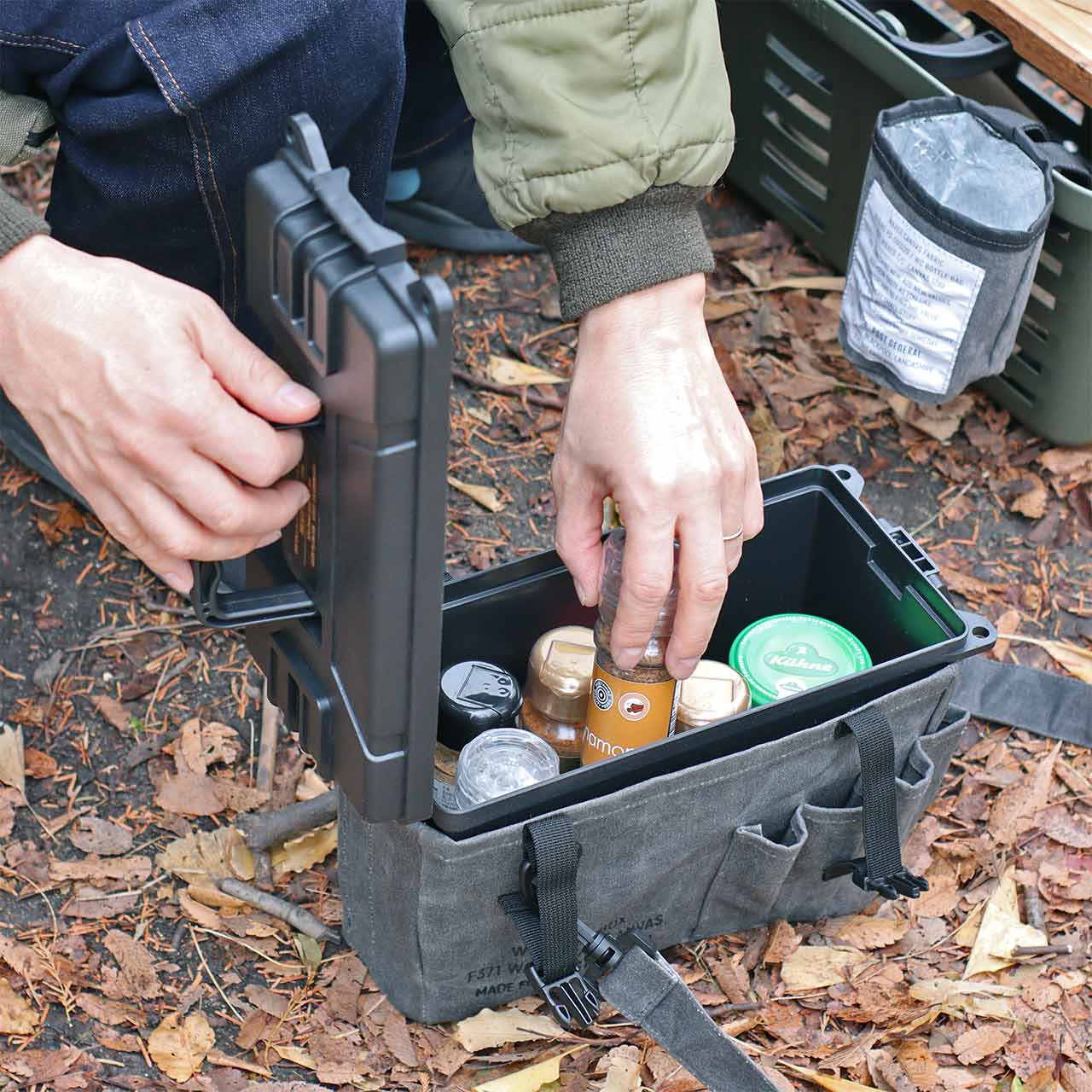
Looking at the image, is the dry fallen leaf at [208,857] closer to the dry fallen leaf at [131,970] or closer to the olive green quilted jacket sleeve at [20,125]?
the dry fallen leaf at [131,970]

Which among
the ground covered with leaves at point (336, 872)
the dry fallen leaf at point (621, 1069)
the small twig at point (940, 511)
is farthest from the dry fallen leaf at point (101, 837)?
the small twig at point (940, 511)

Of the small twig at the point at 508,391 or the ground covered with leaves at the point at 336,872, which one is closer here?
the ground covered with leaves at the point at 336,872

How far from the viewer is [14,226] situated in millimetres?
1150

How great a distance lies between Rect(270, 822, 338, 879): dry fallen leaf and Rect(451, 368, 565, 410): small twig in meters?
0.87

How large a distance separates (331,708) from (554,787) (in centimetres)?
25

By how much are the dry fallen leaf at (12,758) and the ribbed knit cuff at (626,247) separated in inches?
37.5

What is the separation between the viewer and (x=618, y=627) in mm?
1354

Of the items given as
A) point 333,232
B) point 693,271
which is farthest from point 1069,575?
point 333,232

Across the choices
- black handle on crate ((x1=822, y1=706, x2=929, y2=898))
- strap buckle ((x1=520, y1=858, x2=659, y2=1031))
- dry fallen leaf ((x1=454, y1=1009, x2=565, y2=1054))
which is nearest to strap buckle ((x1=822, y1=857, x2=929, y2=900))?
black handle on crate ((x1=822, y1=706, x2=929, y2=898))

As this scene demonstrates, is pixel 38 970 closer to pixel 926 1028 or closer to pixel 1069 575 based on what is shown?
pixel 926 1028

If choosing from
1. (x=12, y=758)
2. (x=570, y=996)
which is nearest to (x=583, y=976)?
(x=570, y=996)

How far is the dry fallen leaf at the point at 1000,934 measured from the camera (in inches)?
66.2

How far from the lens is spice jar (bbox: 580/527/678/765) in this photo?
143 cm

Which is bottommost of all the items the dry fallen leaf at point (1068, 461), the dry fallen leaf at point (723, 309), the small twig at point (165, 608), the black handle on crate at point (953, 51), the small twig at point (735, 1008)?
the small twig at point (735, 1008)
